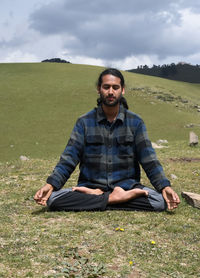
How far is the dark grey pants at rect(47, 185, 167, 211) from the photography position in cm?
709

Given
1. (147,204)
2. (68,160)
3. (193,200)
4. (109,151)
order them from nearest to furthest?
(147,204), (68,160), (109,151), (193,200)

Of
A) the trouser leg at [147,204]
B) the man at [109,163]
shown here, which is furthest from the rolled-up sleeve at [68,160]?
the trouser leg at [147,204]

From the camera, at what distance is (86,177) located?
24.7 feet

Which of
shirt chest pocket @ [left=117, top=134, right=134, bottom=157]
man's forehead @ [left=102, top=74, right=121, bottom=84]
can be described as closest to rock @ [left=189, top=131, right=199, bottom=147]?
shirt chest pocket @ [left=117, top=134, right=134, bottom=157]

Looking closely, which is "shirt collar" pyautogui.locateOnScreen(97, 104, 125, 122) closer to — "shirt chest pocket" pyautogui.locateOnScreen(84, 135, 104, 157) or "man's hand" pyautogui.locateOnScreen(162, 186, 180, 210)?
"shirt chest pocket" pyautogui.locateOnScreen(84, 135, 104, 157)

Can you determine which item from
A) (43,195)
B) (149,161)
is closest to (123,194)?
(149,161)

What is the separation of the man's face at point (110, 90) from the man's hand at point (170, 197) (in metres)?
2.01

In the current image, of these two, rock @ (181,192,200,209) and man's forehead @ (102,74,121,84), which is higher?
man's forehead @ (102,74,121,84)

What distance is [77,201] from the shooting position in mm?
7125

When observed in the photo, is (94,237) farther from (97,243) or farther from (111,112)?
(111,112)

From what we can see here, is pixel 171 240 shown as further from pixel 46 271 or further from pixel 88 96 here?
pixel 88 96

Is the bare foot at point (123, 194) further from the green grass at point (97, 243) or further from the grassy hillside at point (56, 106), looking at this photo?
the grassy hillside at point (56, 106)

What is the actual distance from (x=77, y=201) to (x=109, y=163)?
1.01 meters

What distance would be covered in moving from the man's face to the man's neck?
0.18 metres
